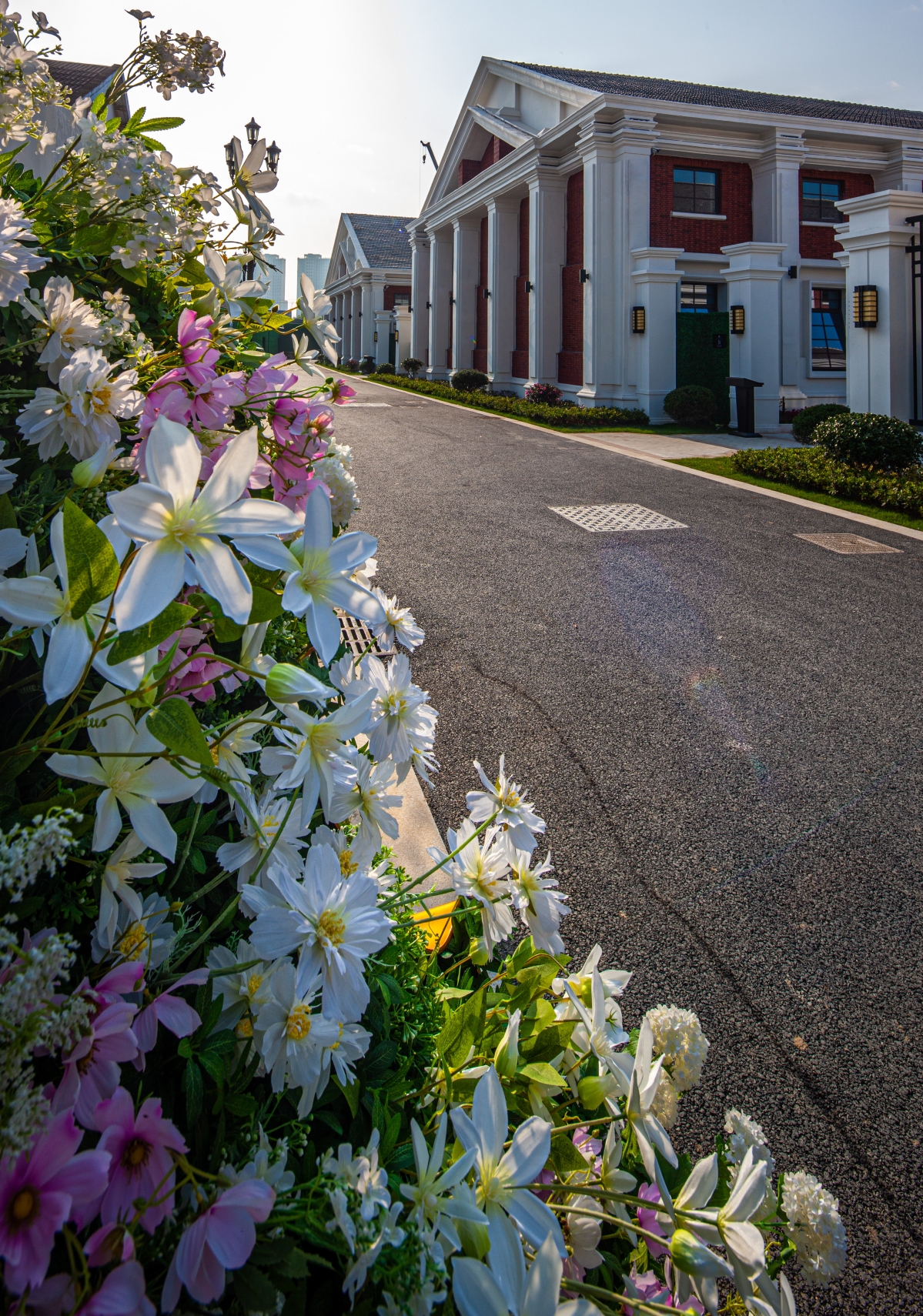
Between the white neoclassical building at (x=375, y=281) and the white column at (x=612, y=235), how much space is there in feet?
76.1

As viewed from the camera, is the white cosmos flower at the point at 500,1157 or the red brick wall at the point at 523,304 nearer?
the white cosmos flower at the point at 500,1157

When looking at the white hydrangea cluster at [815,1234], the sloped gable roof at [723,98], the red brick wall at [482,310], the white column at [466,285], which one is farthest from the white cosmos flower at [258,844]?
the white column at [466,285]

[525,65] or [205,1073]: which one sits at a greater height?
[525,65]

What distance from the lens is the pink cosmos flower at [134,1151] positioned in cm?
71

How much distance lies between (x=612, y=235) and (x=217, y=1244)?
25.1m

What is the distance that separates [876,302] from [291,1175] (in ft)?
58.5

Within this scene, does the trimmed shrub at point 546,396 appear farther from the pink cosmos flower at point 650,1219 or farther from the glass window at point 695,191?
the pink cosmos flower at point 650,1219

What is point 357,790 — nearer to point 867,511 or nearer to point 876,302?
point 867,511

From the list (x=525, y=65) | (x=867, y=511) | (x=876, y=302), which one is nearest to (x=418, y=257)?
(x=525, y=65)

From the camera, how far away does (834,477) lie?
1238cm

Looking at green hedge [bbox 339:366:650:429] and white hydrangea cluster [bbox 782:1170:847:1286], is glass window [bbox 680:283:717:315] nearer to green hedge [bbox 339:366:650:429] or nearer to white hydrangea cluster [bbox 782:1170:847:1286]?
green hedge [bbox 339:366:650:429]

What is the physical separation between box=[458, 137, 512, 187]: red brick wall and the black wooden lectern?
14269 mm

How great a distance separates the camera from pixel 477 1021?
1174 millimetres

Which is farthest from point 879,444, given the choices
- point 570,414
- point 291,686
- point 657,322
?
point 291,686
